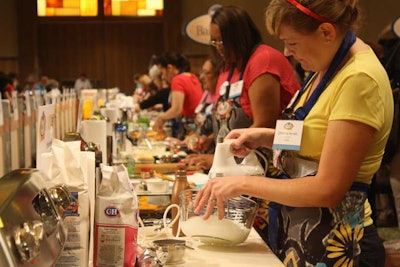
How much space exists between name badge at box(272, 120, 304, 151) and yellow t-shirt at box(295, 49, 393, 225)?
2cm

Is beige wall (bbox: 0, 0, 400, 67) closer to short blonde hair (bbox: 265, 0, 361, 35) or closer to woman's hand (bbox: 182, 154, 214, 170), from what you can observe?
woman's hand (bbox: 182, 154, 214, 170)

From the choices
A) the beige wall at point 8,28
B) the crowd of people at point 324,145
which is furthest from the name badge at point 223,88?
the beige wall at point 8,28

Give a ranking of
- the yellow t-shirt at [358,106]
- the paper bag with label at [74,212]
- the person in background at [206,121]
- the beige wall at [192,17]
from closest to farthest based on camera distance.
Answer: the paper bag with label at [74,212]
the yellow t-shirt at [358,106]
the person in background at [206,121]
the beige wall at [192,17]

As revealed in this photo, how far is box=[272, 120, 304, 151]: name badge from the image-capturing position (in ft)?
5.60

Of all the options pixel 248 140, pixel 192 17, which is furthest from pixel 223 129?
pixel 192 17

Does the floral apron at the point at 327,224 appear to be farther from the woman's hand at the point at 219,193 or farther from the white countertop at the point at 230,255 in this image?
the woman's hand at the point at 219,193

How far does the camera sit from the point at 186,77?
20.8ft

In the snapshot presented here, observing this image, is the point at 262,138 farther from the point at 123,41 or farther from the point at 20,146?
the point at 123,41

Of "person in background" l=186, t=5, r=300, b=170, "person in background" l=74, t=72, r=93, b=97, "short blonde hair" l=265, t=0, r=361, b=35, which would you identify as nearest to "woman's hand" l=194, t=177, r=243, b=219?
"short blonde hair" l=265, t=0, r=361, b=35

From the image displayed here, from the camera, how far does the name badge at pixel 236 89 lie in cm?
279

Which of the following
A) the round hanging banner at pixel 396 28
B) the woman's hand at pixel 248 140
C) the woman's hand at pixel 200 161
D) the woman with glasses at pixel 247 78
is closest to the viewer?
the woman's hand at pixel 248 140

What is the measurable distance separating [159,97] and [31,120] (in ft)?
13.7

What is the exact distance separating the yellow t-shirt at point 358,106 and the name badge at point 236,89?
42.3 inches

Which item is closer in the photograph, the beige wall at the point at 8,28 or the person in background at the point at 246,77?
the person in background at the point at 246,77
